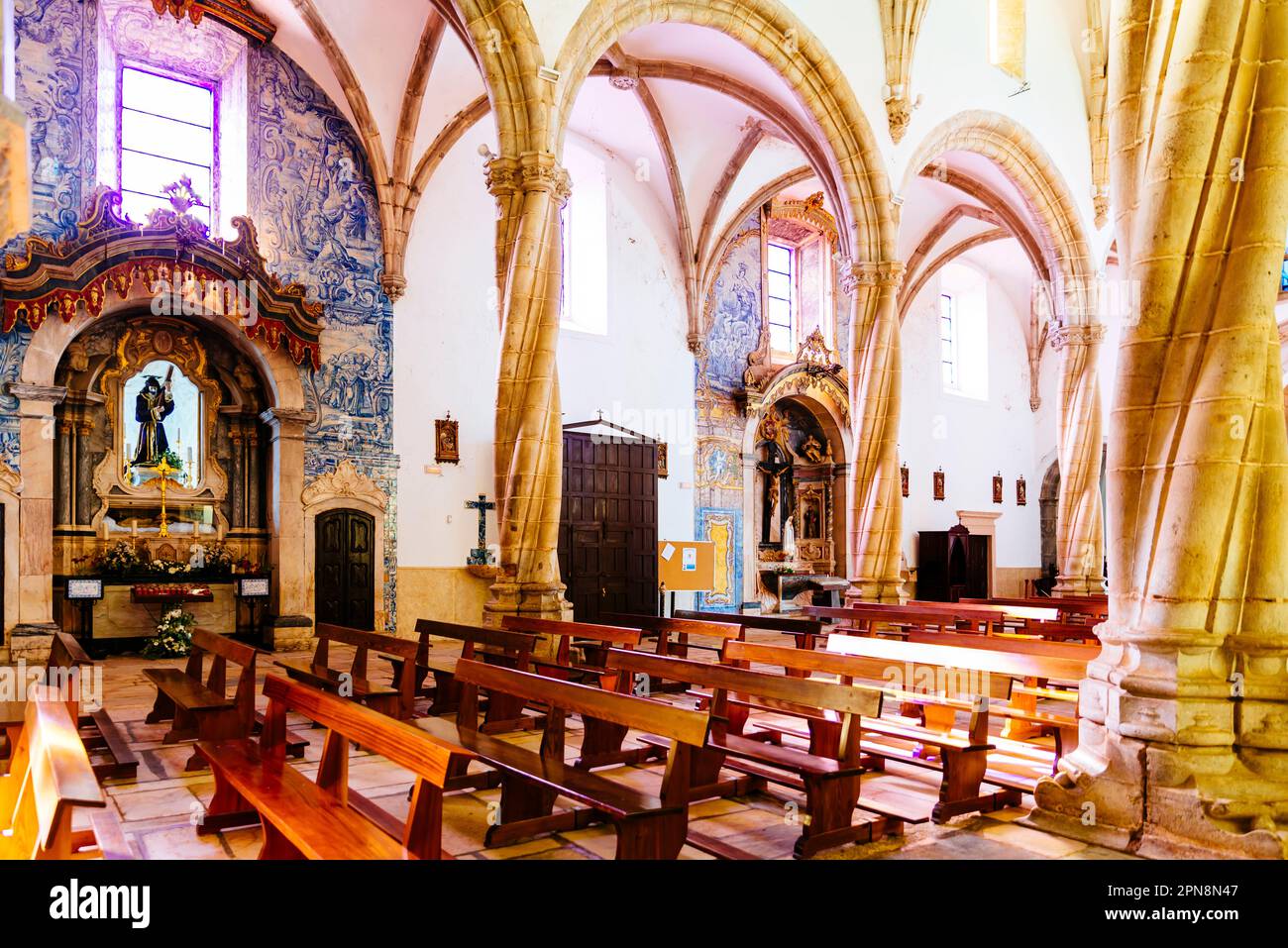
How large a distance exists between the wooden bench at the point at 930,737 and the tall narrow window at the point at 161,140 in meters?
9.69

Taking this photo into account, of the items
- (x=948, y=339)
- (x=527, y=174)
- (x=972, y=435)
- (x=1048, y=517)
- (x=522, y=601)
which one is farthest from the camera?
(x=1048, y=517)

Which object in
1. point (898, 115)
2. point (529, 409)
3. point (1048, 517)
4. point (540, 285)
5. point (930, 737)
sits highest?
point (898, 115)

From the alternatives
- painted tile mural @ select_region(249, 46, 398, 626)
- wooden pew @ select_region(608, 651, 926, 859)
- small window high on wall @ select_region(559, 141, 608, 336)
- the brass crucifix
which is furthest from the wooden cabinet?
wooden pew @ select_region(608, 651, 926, 859)

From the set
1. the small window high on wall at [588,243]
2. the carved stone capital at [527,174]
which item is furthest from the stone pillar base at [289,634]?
the small window high on wall at [588,243]

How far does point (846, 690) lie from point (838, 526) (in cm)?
1505

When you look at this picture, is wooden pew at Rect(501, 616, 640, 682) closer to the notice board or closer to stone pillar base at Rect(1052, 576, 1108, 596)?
the notice board

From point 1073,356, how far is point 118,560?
14.1 metres

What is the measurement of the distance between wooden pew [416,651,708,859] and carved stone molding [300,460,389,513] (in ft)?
26.4

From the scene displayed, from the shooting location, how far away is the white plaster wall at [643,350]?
15.1 meters

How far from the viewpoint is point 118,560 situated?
10.7 meters

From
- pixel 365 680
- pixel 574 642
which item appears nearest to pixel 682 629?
pixel 574 642

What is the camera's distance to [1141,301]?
4191mm

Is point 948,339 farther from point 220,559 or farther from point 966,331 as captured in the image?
point 220,559
